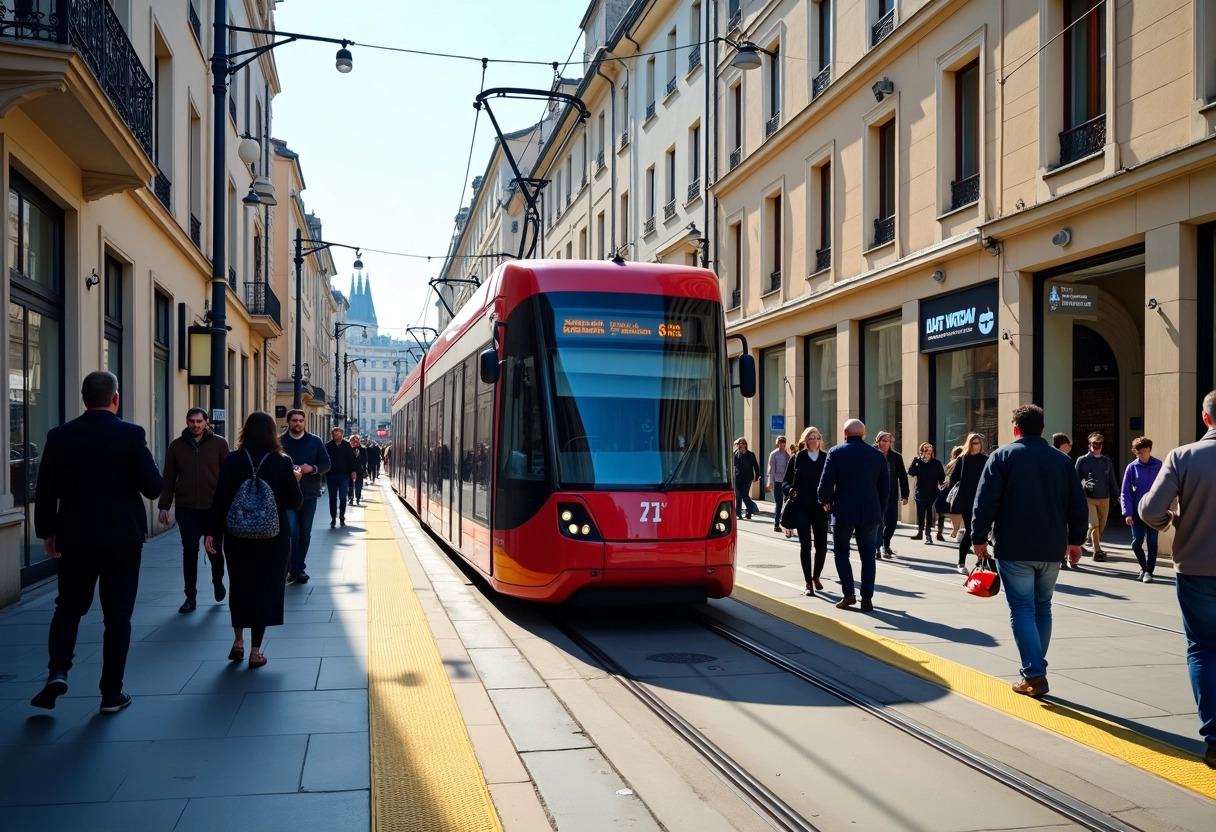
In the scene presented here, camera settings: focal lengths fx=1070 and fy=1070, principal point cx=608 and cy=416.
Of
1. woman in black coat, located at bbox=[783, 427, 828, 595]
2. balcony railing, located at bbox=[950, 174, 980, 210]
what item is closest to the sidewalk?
woman in black coat, located at bbox=[783, 427, 828, 595]

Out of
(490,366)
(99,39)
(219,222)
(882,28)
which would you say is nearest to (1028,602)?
(490,366)

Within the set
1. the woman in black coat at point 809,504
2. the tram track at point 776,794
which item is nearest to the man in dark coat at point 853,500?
the woman in black coat at point 809,504

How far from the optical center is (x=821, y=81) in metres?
23.6

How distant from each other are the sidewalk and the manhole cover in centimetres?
216

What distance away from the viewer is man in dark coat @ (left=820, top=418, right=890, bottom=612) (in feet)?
33.2

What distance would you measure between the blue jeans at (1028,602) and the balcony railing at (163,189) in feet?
49.2

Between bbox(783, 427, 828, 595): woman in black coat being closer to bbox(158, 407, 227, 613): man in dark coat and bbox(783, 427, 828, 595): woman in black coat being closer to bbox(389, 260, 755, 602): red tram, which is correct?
bbox(389, 260, 755, 602): red tram

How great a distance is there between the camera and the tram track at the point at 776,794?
446cm

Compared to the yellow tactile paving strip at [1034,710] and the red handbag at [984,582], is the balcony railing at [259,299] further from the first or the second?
the red handbag at [984,582]

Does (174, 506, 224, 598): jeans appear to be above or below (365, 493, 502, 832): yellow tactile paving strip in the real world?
above

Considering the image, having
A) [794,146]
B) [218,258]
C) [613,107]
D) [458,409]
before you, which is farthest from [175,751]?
[613,107]

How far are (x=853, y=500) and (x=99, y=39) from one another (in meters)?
8.96

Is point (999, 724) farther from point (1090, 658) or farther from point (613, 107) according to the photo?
point (613, 107)

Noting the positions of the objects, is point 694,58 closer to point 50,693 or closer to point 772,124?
point 772,124
